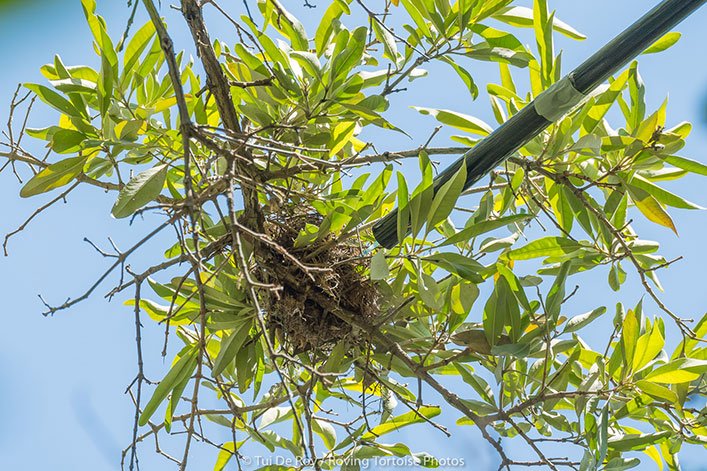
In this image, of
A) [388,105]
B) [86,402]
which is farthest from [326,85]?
[86,402]

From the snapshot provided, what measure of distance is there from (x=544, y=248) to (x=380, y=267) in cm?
29

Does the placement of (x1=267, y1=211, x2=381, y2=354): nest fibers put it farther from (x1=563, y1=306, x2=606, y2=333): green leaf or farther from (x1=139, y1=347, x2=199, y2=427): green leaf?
(x1=563, y1=306, x2=606, y2=333): green leaf

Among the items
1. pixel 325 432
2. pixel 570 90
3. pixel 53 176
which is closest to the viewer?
pixel 570 90

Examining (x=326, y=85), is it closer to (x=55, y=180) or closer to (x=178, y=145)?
(x=178, y=145)

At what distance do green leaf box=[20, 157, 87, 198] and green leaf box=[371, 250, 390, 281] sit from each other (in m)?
0.38

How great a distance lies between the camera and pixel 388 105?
1.02m

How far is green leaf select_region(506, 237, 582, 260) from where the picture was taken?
1070 mm

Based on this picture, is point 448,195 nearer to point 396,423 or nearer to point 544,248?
point 544,248

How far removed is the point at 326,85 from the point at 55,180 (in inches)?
13.8

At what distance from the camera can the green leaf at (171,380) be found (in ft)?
3.35

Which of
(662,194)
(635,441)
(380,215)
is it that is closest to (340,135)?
(380,215)

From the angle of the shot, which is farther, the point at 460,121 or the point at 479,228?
the point at 460,121

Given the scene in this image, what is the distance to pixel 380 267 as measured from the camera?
90cm

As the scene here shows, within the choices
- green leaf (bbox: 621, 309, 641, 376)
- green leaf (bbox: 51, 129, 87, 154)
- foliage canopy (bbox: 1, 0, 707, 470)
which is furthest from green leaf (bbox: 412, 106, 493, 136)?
green leaf (bbox: 51, 129, 87, 154)
